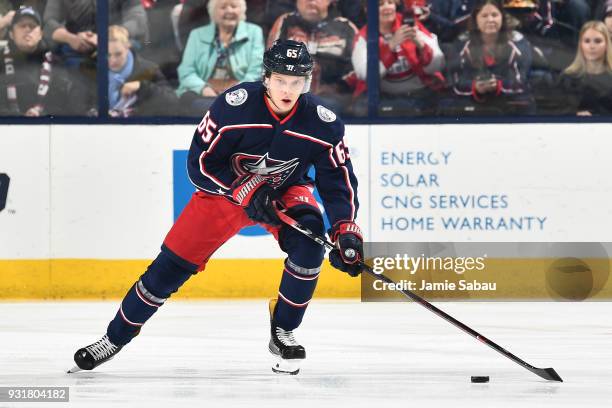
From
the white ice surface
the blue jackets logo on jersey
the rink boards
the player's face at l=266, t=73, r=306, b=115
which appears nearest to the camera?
the white ice surface

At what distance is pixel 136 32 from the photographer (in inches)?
261

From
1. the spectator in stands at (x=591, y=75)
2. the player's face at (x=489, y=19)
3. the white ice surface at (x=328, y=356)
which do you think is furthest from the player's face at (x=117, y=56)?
the spectator in stands at (x=591, y=75)

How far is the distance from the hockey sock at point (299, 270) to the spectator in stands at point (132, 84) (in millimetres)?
2610

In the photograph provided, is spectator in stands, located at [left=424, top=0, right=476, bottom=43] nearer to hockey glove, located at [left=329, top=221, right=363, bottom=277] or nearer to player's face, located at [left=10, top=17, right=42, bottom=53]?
player's face, located at [left=10, top=17, right=42, bottom=53]

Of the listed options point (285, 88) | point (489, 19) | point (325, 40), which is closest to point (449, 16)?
point (489, 19)

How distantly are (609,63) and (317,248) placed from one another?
2.95 m

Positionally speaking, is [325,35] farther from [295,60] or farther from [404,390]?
[404,390]

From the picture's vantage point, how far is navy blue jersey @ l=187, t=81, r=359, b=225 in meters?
4.07

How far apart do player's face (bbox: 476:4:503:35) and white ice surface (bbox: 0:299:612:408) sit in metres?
1.40

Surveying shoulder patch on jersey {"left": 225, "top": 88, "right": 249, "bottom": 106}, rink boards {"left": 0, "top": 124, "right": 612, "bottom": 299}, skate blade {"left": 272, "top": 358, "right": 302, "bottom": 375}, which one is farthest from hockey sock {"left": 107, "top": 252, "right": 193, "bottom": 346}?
rink boards {"left": 0, "top": 124, "right": 612, "bottom": 299}

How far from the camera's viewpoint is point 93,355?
4.18 m

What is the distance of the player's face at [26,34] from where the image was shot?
659cm


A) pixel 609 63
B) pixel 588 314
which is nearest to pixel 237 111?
pixel 588 314

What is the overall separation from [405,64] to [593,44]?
944mm
